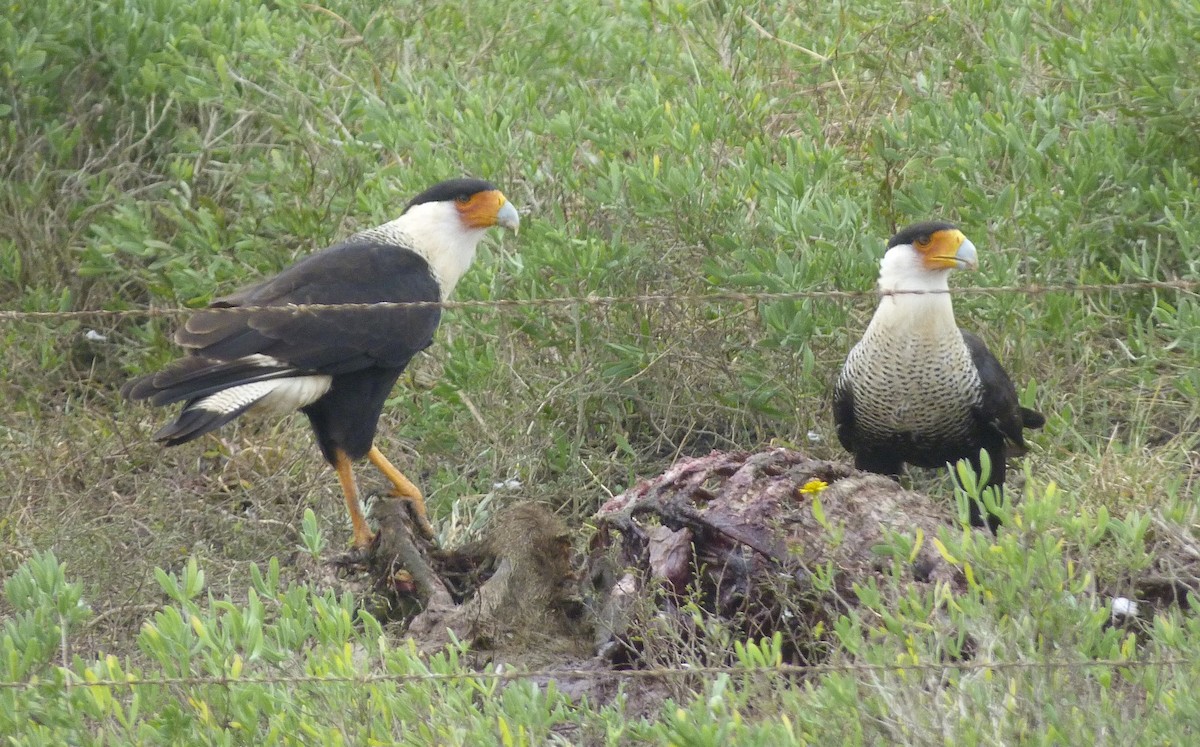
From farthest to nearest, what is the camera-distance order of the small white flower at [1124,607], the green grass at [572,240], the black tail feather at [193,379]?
the green grass at [572,240], the black tail feather at [193,379], the small white flower at [1124,607]

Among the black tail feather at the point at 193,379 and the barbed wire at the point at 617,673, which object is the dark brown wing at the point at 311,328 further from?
the barbed wire at the point at 617,673

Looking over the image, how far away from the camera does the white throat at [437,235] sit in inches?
217

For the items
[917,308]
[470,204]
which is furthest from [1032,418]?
[470,204]

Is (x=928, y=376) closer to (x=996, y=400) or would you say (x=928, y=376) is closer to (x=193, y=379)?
(x=996, y=400)

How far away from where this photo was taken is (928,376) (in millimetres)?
4852

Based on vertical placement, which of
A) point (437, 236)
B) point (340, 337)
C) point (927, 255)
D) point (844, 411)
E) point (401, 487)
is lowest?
point (401, 487)

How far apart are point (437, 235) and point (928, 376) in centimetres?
188

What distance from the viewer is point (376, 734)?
112 inches

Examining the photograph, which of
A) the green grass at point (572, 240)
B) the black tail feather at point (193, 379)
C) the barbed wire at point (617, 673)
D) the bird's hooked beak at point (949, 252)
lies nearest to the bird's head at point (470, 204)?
the green grass at point (572, 240)

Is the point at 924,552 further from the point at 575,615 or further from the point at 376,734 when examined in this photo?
the point at 376,734

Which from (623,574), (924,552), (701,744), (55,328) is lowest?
(55,328)

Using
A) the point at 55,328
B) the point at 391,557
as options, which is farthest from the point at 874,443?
the point at 55,328

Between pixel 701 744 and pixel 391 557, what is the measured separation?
6.83 ft

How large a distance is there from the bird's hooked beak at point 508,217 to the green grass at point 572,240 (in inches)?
4.1
